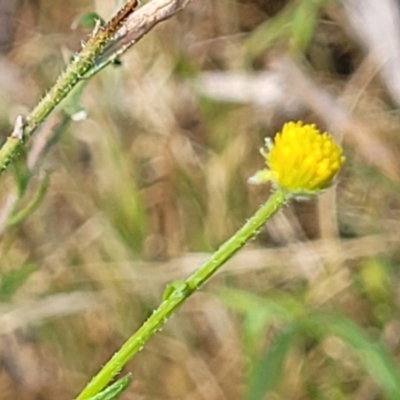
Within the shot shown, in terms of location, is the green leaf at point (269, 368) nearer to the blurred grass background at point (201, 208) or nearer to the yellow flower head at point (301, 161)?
the yellow flower head at point (301, 161)

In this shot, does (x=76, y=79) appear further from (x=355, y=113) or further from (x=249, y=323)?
(x=355, y=113)

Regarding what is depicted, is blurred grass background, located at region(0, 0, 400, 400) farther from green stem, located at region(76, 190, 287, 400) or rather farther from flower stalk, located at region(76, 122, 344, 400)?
green stem, located at region(76, 190, 287, 400)

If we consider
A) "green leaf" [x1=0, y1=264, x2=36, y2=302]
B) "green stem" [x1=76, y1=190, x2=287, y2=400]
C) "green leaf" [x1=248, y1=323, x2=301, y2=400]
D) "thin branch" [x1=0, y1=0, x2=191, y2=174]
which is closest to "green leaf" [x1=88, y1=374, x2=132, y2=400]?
"green stem" [x1=76, y1=190, x2=287, y2=400]

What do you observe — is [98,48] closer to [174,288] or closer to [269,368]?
[174,288]

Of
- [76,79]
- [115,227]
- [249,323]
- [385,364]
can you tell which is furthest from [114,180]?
[76,79]

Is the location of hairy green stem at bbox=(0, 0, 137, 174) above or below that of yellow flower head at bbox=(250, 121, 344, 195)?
above

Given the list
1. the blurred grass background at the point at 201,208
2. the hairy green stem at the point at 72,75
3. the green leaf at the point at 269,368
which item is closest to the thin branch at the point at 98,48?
the hairy green stem at the point at 72,75
